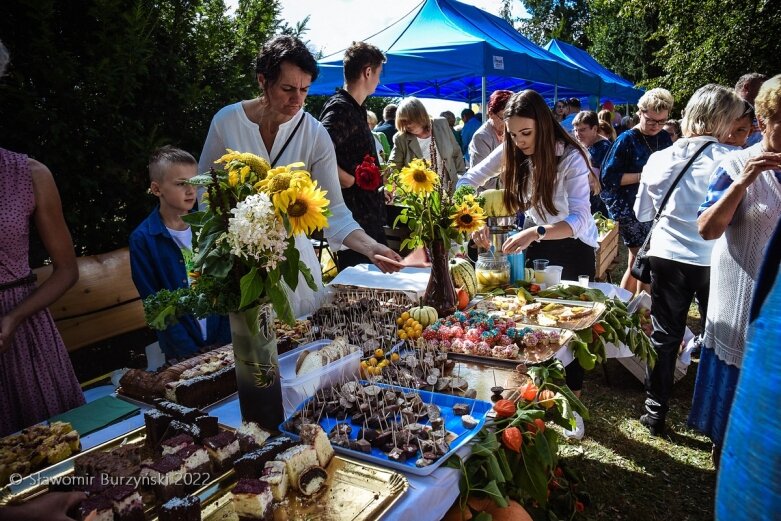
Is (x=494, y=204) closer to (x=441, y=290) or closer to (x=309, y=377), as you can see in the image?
(x=441, y=290)

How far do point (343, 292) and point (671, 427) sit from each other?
107 inches

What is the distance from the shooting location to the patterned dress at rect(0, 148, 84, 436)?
1.96 metres

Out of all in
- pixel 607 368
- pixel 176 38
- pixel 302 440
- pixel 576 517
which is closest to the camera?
pixel 302 440

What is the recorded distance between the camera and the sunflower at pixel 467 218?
93.5 inches

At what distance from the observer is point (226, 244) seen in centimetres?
141

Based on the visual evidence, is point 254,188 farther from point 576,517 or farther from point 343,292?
point 576,517

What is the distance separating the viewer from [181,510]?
1.11 m

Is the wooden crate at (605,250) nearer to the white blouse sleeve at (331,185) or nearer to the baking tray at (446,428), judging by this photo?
the white blouse sleeve at (331,185)

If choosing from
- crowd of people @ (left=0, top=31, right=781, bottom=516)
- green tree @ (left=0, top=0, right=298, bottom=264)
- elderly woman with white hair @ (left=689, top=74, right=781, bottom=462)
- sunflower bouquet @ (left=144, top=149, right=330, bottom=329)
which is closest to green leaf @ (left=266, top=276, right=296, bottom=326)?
sunflower bouquet @ (left=144, top=149, right=330, bottom=329)

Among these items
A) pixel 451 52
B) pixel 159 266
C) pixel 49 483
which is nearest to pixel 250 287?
pixel 49 483

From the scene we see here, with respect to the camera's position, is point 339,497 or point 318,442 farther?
point 318,442

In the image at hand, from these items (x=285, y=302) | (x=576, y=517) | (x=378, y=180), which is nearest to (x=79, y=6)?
(x=378, y=180)

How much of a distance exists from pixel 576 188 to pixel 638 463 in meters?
1.89

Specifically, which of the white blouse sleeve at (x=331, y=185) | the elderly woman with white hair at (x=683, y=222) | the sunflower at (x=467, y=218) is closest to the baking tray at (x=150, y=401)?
the white blouse sleeve at (x=331, y=185)
